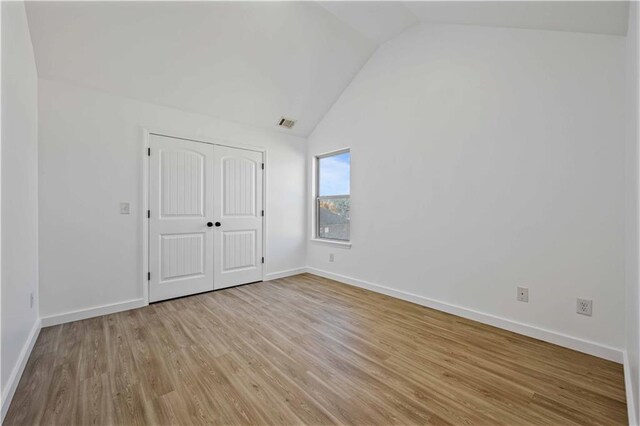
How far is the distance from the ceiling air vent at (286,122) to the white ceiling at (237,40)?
7.9 inches

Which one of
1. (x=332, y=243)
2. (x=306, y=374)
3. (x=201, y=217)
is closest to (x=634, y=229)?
(x=306, y=374)

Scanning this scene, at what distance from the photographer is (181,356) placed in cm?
205

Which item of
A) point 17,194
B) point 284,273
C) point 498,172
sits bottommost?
point 284,273

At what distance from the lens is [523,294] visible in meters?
2.44

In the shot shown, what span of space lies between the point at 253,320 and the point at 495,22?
355cm

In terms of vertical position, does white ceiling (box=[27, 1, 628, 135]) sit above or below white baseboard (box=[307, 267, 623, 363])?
above

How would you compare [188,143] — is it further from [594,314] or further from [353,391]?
[594,314]

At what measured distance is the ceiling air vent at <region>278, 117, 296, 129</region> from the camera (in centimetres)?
409

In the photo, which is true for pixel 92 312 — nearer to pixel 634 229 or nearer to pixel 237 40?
pixel 237 40

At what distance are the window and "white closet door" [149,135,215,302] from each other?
5.69 feet

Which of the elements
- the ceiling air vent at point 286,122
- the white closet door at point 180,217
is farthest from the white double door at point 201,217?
the ceiling air vent at point 286,122

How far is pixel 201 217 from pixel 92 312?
1440 mm

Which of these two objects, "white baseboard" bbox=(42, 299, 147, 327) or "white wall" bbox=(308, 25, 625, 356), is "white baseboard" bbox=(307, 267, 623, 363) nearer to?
"white wall" bbox=(308, 25, 625, 356)

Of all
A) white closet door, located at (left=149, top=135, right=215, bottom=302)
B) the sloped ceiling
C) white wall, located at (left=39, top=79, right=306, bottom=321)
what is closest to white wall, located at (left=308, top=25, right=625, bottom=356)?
the sloped ceiling
